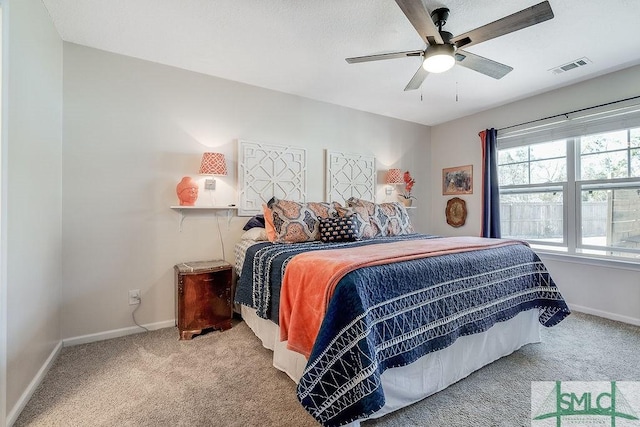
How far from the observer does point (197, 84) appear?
9.37 ft

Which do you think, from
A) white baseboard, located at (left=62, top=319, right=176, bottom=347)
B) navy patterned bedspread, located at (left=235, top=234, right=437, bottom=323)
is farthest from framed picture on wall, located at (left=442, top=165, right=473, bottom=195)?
white baseboard, located at (left=62, top=319, right=176, bottom=347)

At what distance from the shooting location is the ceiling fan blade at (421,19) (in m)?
1.52

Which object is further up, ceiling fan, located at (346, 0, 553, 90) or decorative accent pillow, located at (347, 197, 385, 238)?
ceiling fan, located at (346, 0, 553, 90)

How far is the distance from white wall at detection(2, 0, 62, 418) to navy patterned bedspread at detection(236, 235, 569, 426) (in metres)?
1.31

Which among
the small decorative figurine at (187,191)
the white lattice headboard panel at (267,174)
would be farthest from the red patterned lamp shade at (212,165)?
the white lattice headboard panel at (267,174)

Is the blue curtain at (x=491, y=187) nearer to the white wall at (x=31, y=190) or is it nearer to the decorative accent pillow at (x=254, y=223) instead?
the decorative accent pillow at (x=254, y=223)

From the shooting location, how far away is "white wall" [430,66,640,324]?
110 inches

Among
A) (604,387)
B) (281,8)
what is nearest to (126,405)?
(281,8)

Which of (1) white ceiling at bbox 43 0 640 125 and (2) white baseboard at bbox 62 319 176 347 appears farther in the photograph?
(2) white baseboard at bbox 62 319 176 347

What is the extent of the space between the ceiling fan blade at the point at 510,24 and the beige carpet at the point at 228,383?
2.12 m

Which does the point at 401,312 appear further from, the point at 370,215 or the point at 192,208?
the point at 192,208

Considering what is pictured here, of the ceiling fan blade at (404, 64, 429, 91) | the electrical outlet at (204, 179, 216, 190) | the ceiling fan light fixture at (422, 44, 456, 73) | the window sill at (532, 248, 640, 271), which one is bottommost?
the window sill at (532, 248, 640, 271)

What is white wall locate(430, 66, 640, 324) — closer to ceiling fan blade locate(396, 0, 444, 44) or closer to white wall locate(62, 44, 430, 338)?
ceiling fan blade locate(396, 0, 444, 44)

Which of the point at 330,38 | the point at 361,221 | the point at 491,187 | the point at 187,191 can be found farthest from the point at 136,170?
the point at 491,187
